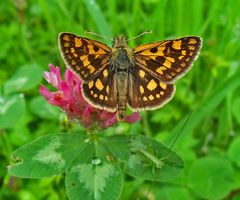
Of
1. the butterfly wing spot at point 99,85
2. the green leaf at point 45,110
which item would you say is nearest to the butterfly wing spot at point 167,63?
the butterfly wing spot at point 99,85

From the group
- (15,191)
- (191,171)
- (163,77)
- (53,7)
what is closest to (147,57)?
(163,77)

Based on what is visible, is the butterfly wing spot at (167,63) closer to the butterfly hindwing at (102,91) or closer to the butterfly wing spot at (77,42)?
the butterfly hindwing at (102,91)

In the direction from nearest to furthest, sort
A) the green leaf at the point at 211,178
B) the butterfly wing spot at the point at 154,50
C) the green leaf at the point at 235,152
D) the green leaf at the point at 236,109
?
the butterfly wing spot at the point at 154,50 → the green leaf at the point at 211,178 → the green leaf at the point at 235,152 → the green leaf at the point at 236,109

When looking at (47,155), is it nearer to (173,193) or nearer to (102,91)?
(102,91)

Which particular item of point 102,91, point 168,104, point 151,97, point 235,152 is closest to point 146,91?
point 151,97

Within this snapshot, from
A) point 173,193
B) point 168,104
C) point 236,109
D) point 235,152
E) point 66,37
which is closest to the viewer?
point 66,37

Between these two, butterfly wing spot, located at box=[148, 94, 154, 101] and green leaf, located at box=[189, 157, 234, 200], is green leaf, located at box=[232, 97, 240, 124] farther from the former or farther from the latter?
butterfly wing spot, located at box=[148, 94, 154, 101]
